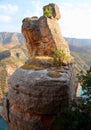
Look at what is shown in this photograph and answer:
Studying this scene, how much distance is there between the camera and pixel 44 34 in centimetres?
3084

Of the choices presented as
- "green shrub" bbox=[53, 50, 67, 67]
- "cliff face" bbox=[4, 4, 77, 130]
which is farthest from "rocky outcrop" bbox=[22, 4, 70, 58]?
"cliff face" bbox=[4, 4, 77, 130]

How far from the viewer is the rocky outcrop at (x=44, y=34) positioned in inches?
1187

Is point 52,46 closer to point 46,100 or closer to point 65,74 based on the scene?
point 65,74

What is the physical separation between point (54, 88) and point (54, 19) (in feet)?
50.0

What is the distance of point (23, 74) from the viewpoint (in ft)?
71.6

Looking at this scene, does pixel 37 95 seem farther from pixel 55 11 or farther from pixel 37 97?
pixel 55 11

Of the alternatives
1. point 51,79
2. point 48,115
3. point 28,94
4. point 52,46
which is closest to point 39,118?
point 48,115

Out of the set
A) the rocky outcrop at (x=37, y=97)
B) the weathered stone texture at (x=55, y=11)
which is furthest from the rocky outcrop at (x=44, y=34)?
the rocky outcrop at (x=37, y=97)

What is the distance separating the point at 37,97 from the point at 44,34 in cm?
1257

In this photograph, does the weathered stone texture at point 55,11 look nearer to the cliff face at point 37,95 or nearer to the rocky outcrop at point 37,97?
the cliff face at point 37,95

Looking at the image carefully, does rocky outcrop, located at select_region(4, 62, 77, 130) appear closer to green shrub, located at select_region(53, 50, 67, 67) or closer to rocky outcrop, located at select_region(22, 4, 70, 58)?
green shrub, located at select_region(53, 50, 67, 67)

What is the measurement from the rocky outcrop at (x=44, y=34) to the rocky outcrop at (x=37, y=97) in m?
8.52

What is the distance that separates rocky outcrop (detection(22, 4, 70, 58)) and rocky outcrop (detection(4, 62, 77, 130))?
852 cm

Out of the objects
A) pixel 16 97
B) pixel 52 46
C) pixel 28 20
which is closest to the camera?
pixel 16 97
